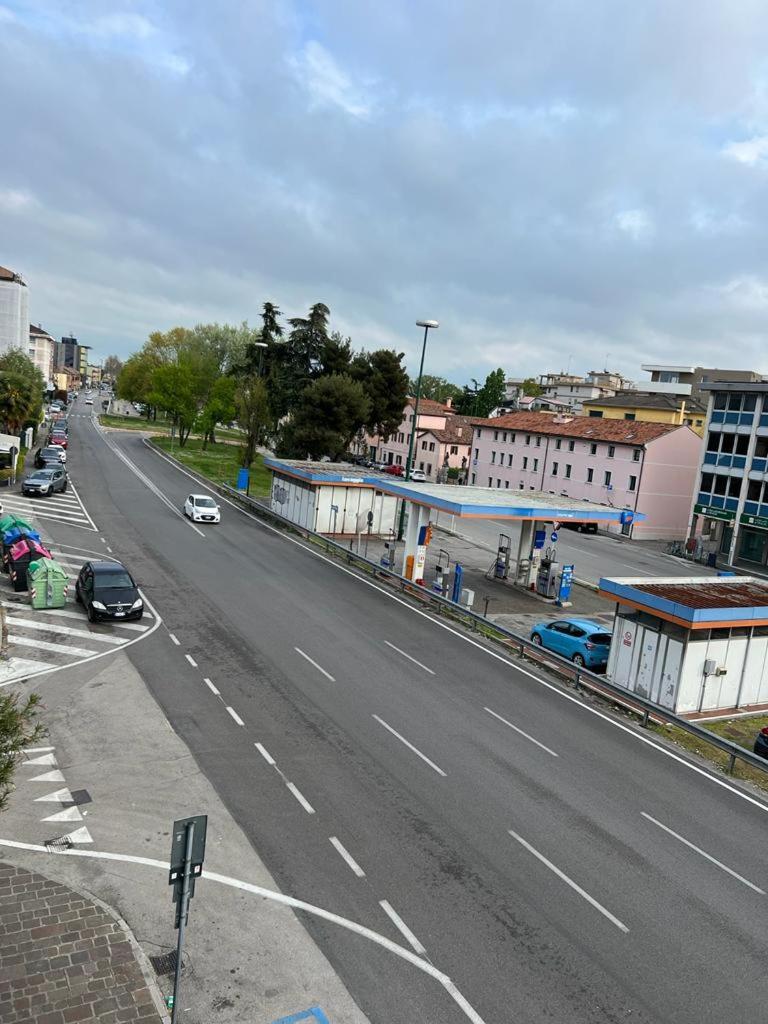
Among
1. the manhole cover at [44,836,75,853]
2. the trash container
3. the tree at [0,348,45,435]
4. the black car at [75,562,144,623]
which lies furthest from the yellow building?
the manhole cover at [44,836,75,853]

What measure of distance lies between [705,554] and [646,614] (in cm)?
3123

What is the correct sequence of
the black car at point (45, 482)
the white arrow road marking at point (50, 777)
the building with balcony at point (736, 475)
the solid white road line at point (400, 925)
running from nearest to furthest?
1. the solid white road line at point (400, 925)
2. the white arrow road marking at point (50, 777)
3. the black car at point (45, 482)
4. the building with balcony at point (736, 475)

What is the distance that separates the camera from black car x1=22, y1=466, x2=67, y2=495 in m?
41.0

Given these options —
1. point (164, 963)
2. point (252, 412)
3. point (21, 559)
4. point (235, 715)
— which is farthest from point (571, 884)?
point (252, 412)

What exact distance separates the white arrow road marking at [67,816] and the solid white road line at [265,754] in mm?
3423

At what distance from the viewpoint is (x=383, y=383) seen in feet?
237

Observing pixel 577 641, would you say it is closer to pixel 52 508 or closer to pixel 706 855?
pixel 706 855

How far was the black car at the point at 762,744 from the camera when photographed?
16.6m

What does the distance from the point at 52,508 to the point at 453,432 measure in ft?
166

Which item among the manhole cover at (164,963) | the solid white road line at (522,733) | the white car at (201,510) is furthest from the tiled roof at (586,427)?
the manhole cover at (164,963)

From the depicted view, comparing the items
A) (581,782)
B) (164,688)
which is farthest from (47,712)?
(581,782)

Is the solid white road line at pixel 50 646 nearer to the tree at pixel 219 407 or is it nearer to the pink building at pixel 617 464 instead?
the pink building at pixel 617 464

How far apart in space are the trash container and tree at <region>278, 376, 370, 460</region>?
36.6 meters

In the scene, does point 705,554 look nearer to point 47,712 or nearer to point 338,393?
point 338,393
